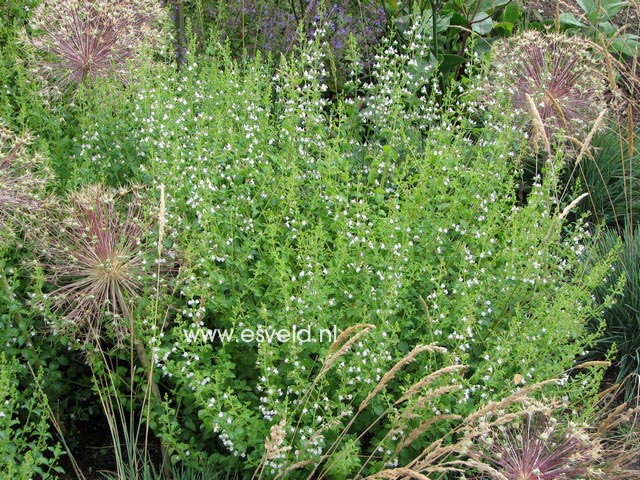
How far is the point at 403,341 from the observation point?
129 inches

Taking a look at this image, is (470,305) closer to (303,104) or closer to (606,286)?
(303,104)

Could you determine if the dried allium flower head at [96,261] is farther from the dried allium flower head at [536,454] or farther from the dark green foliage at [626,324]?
the dark green foliage at [626,324]

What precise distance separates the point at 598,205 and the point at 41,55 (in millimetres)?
3865

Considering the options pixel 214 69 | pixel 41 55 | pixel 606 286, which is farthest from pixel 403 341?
pixel 41 55

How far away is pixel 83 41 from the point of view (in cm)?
436

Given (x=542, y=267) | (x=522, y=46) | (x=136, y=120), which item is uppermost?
(x=522, y=46)

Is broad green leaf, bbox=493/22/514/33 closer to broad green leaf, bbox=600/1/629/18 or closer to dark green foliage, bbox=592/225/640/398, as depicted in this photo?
broad green leaf, bbox=600/1/629/18

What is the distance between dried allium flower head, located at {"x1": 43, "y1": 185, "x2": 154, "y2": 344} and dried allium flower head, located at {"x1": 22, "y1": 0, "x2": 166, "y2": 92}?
1.33 m

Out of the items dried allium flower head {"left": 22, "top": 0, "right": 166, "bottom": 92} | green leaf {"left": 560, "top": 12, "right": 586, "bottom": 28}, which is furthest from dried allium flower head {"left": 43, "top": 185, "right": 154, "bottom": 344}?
green leaf {"left": 560, "top": 12, "right": 586, "bottom": 28}

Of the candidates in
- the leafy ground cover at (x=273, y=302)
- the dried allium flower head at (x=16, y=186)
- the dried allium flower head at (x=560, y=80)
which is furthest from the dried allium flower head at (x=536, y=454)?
the dried allium flower head at (x=560, y=80)

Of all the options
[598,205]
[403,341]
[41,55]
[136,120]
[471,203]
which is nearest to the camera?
[403,341]

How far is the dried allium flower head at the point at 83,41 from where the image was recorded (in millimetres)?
4344

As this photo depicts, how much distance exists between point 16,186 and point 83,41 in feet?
5.25

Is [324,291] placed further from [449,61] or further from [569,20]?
[569,20]
